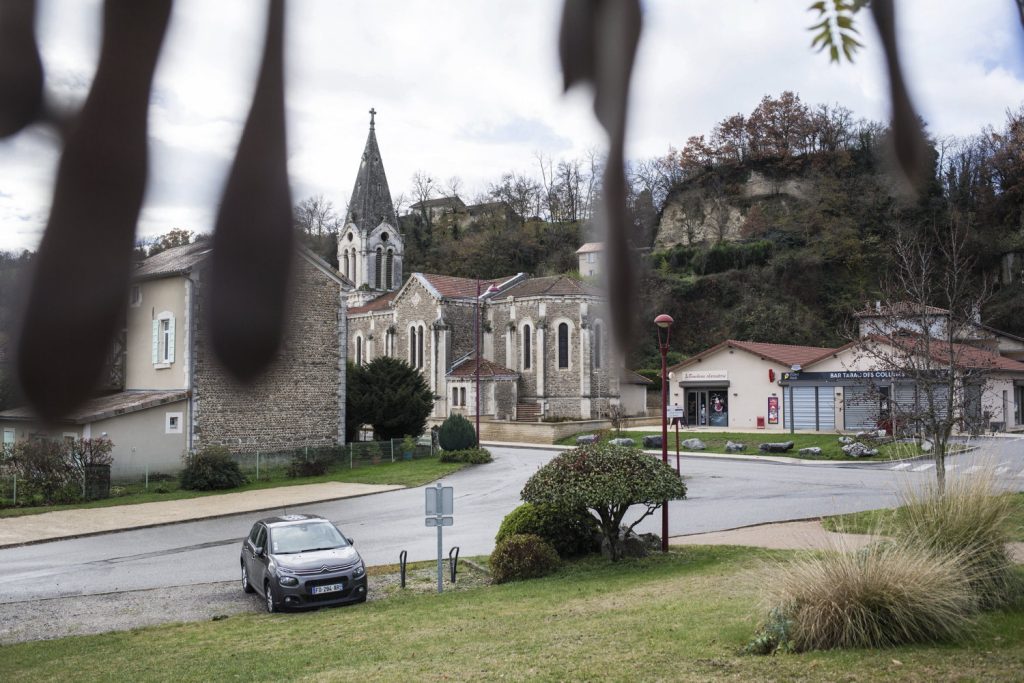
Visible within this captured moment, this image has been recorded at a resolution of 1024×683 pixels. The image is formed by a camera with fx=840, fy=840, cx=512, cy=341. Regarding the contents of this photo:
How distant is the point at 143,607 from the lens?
39.6ft

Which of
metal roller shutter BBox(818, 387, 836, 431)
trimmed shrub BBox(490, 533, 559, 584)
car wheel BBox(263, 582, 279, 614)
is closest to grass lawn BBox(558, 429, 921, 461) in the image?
metal roller shutter BBox(818, 387, 836, 431)

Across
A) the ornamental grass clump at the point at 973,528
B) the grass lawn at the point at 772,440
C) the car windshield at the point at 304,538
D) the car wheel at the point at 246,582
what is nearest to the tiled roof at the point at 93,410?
the ornamental grass clump at the point at 973,528

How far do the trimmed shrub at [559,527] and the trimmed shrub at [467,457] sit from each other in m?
16.1

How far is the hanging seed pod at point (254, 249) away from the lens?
1.99ft

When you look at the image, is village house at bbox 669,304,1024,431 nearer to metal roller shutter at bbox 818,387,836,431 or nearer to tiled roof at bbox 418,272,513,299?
metal roller shutter at bbox 818,387,836,431

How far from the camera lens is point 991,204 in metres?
1.13

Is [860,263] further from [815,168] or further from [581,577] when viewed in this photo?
A: [581,577]

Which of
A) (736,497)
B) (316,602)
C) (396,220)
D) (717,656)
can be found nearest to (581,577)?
(316,602)

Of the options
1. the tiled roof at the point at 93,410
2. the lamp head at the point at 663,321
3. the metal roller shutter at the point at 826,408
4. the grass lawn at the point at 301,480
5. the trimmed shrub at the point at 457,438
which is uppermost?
the lamp head at the point at 663,321

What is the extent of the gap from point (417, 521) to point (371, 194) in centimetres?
1891

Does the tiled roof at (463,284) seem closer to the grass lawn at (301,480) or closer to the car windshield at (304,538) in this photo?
the car windshield at (304,538)

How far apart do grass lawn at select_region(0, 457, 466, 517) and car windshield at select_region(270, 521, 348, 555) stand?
4630 mm

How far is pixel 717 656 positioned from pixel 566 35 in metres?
8.21

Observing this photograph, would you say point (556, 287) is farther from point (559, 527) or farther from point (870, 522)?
point (870, 522)
